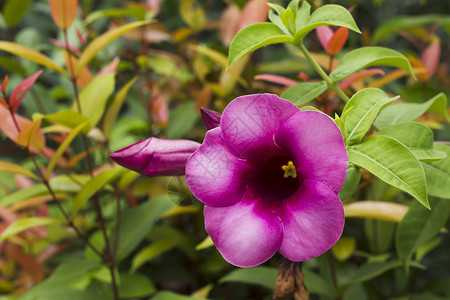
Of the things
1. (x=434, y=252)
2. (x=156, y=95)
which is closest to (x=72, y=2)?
(x=156, y=95)

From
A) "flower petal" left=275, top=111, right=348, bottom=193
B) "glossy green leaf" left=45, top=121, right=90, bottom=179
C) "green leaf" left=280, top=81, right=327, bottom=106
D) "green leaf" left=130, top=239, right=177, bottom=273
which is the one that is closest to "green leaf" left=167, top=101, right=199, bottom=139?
"green leaf" left=130, top=239, right=177, bottom=273

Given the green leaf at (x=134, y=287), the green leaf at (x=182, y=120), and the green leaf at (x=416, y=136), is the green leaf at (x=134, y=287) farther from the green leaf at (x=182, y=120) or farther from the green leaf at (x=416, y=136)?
the green leaf at (x=416, y=136)

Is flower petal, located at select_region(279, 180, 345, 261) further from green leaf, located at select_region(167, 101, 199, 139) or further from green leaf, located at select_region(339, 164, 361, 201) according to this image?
green leaf, located at select_region(167, 101, 199, 139)

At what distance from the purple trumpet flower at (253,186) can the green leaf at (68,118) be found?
0.27 m

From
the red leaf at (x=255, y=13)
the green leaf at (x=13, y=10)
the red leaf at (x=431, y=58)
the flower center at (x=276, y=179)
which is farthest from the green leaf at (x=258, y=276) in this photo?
the green leaf at (x=13, y=10)

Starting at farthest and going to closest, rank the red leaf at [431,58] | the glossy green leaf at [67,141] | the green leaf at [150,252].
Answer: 1. the red leaf at [431,58]
2. the green leaf at [150,252]
3. the glossy green leaf at [67,141]

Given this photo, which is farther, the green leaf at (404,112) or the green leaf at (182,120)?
the green leaf at (182,120)

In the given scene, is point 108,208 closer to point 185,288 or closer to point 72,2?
point 185,288

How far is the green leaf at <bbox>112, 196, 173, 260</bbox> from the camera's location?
650 mm

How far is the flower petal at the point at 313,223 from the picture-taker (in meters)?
0.33

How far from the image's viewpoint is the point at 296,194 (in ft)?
1.21

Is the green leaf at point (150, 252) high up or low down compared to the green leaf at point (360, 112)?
down

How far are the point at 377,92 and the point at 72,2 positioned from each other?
47 cm

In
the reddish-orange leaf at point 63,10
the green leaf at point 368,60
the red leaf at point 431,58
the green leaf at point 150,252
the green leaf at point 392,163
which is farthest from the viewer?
the red leaf at point 431,58
